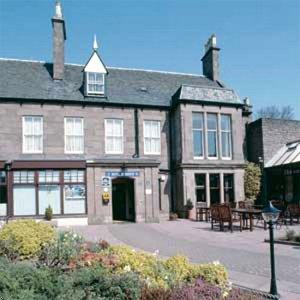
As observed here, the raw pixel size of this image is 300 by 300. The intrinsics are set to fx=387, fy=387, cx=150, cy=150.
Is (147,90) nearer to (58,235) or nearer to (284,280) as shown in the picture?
(58,235)

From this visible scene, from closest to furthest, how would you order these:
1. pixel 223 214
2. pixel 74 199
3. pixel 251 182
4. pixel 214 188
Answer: pixel 223 214 < pixel 74 199 < pixel 214 188 < pixel 251 182

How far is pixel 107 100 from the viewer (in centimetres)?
2491

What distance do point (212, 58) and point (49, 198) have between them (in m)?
16.1

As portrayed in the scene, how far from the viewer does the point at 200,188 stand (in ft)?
82.7

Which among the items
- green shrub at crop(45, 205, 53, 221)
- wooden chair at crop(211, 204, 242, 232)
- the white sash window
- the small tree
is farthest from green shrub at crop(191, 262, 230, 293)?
the small tree

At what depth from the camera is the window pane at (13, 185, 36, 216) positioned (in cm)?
2177

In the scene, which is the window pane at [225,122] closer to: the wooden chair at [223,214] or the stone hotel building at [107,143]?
the stone hotel building at [107,143]

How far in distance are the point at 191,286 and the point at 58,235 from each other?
16.6 feet

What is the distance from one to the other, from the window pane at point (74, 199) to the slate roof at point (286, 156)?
13049 millimetres

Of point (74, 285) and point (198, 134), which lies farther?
point (198, 134)

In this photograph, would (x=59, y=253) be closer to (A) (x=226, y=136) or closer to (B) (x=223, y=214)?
(B) (x=223, y=214)

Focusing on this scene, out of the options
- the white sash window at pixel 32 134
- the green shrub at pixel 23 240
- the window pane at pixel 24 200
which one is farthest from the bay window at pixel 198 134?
the green shrub at pixel 23 240

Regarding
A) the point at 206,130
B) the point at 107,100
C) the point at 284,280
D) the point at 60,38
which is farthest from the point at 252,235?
the point at 60,38

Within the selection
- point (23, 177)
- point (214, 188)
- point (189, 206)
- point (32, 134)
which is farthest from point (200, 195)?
point (32, 134)
